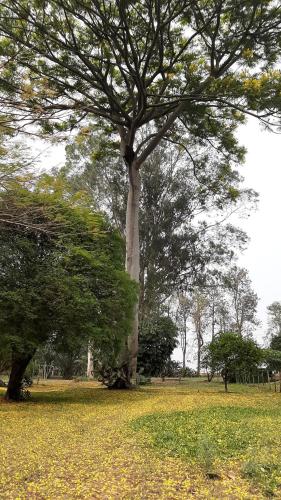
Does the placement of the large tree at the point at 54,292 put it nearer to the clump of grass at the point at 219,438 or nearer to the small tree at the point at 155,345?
the clump of grass at the point at 219,438

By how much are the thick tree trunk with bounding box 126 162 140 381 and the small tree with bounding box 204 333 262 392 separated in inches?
98.2

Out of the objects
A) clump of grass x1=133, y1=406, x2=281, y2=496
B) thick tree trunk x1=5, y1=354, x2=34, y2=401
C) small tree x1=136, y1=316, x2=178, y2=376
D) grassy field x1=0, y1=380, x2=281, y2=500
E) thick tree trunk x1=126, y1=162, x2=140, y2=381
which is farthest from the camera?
small tree x1=136, y1=316, x2=178, y2=376

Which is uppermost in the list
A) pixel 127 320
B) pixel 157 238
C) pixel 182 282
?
pixel 157 238

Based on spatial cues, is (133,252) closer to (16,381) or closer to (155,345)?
(16,381)

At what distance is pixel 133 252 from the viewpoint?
1432 centimetres

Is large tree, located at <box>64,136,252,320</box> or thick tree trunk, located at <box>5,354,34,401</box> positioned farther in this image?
large tree, located at <box>64,136,252,320</box>

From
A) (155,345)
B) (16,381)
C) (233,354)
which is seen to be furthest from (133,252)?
(155,345)

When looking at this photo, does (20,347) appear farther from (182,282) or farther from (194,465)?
(182,282)

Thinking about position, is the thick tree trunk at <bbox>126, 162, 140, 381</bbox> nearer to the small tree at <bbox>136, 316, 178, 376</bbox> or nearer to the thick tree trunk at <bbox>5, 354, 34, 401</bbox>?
the thick tree trunk at <bbox>5, 354, 34, 401</bbox>

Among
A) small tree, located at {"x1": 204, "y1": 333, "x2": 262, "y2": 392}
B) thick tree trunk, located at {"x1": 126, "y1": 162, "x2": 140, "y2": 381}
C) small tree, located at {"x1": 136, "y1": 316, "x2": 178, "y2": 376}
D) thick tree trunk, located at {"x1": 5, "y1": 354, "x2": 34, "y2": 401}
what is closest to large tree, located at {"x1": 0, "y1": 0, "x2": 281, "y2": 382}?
thick tree trunk, located at {"x1": 126, "y1": 162, "x2": 140, "y2": 381}

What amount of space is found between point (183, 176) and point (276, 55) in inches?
Result: 421

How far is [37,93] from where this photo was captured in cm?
401

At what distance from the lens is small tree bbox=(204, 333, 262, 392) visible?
42.5 feet

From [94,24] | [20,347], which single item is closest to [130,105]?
[94,24]
